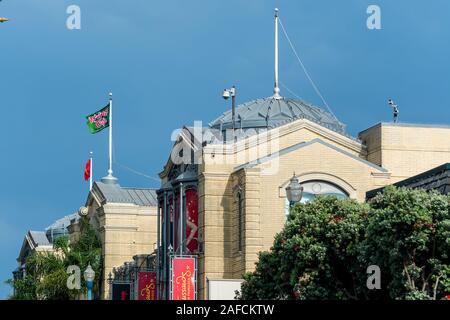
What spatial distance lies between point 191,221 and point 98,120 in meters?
26.2

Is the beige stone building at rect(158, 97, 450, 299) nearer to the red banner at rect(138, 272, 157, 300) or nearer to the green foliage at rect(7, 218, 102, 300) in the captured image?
the red banner at rect(138, 272, 157, 300)

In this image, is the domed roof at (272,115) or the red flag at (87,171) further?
the red flag at (87,171)

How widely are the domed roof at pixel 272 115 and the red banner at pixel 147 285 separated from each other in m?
8.99

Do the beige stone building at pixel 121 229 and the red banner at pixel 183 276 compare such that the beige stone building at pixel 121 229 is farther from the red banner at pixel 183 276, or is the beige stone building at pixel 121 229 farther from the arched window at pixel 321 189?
the arched window at pixel 321 189

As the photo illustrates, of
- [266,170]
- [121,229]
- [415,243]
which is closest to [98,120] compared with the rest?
[121,229]

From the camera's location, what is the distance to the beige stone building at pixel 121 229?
75831 millimetres

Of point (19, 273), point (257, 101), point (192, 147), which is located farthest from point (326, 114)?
point (19, 273)

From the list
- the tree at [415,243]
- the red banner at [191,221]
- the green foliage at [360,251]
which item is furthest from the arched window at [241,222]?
the tree at [415,243]

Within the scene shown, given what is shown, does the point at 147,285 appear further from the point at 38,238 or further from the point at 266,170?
the point at 38,238

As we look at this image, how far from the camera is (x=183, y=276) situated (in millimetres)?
58094

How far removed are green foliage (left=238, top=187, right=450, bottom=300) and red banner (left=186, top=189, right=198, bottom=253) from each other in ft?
41.6
